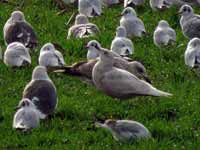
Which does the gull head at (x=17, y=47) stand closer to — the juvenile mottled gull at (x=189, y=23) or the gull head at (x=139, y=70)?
the gull head at (x=139, y=70)

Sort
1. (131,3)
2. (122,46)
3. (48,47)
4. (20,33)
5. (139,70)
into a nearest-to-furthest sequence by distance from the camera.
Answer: (139,70) → (48,47) → (122,46) → (20,33) → (131,3)

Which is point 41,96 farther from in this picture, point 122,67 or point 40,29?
point 40,29

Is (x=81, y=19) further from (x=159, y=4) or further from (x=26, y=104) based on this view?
(x=26, y=104)

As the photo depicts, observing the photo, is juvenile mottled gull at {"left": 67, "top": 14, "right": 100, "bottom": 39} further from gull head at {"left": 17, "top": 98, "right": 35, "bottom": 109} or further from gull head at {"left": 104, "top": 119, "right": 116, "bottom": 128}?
gull head at {"left": 104, "top": 119, "right": 116, "bottom": 128}

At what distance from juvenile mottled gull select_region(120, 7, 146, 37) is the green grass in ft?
0.47

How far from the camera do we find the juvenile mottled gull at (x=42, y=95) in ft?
42.7

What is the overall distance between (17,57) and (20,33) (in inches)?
58.6

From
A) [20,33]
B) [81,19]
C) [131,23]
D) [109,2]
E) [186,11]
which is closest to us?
[20,33]

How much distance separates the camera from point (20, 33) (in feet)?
55.1

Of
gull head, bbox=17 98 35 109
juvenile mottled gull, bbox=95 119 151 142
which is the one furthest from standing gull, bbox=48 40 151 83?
juvenile mottled gull, bbox=95 119 151 142

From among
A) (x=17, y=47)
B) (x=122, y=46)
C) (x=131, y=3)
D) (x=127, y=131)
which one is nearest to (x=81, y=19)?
(x=122, y=46)

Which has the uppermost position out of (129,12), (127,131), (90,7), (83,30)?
(90,7)

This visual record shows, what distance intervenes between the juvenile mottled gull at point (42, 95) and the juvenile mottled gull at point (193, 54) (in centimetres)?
266

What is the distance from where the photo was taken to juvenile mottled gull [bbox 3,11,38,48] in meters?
16.5
